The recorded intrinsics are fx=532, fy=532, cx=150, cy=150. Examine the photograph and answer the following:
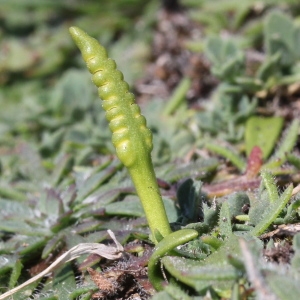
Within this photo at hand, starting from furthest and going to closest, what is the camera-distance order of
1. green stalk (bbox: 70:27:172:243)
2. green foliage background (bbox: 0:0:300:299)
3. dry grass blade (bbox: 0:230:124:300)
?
dry grass blade (bbox: 0:230:124:300) → green foliage background (bbox: 0:0:300:299) → green stalk (bbox: 70:27:172:243)

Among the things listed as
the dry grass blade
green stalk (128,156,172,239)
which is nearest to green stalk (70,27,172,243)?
green stalk (128,156,172,239)

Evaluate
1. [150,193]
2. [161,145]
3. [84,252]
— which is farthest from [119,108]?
[161,145]

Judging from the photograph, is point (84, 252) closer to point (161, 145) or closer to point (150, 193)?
point (150, 193)

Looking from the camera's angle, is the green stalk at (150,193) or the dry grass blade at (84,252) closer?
the green stalk at (150,193)

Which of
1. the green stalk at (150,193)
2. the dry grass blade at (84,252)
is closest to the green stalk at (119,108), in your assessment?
the green stalk at (150,193)

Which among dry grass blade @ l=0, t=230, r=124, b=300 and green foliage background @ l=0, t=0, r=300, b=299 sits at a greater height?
green foliage background @ l=0, t=0, r=300, b=299

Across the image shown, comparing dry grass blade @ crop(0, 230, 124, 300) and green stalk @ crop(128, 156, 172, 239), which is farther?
dry grass blade @ crop(0, 230, 124, 300)

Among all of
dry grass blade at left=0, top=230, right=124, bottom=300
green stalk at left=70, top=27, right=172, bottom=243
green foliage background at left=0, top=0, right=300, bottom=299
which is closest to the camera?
green stalk at left=70, top=27, right=172, bottom=243

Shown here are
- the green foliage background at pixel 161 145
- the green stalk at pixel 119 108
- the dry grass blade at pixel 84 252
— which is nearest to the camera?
the green stalk at pixel 119 108

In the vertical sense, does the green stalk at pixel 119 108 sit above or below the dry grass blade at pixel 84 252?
above

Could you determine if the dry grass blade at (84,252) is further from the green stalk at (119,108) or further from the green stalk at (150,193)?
the green stalk at (119,108)

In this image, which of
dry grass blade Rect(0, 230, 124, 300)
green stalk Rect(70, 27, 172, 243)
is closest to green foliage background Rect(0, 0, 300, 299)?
dry grass blade Rect(0, 230, 124, 300)

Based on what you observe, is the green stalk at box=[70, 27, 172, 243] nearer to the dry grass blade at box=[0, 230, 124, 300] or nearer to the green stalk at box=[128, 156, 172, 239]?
the green stalk at box=[128, 156, 172, 239]
